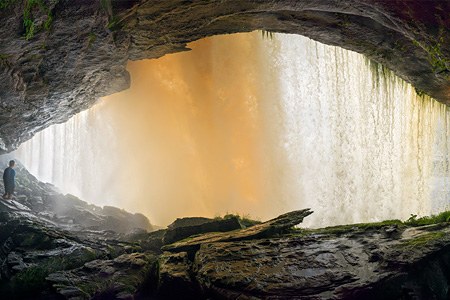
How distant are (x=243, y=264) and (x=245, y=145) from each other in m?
25.0

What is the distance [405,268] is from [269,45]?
26.4m

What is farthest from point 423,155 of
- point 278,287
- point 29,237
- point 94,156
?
point 94,156

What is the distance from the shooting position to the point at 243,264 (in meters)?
8.93

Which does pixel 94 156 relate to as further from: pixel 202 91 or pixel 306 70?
pixel 306 70

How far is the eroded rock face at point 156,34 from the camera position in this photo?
968 cm

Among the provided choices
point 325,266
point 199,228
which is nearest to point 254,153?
point 199,228

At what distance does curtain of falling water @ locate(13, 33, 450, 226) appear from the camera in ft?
81.6

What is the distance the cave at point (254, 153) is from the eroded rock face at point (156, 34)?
6cm

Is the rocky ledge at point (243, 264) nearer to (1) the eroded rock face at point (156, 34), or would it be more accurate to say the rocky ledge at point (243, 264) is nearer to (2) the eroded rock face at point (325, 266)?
(2) the eroded rock face at point (325, 266)

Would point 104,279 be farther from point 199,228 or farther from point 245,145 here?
point 245,145

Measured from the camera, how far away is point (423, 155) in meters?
19.9

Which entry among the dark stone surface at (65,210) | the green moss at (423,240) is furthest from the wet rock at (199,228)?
the green moss at (423,240)

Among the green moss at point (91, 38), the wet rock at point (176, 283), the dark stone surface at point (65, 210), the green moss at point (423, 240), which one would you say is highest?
the green moss at point (91, 38)

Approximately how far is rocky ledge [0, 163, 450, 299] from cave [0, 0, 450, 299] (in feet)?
0.14
